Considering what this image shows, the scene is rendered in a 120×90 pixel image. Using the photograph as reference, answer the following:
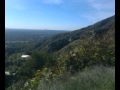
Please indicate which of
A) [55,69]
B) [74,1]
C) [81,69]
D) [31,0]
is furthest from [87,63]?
[31,0]

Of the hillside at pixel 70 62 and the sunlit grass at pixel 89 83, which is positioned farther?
the hillside at pixel 70 62

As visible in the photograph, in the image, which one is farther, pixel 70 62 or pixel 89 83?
pixel 70 62

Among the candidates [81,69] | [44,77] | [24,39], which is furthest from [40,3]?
[81,69]

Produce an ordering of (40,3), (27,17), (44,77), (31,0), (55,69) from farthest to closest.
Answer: (55,69), (44,77), (27,17), (40,3), (31,0)

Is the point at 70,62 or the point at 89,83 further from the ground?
the point at 70,62

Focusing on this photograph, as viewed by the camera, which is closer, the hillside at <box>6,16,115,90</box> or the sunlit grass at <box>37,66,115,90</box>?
the sunlit grass at <box>37,66,115,90</box>

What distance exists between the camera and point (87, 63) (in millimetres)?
4016

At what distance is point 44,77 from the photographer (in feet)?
11.3

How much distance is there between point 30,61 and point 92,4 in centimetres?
124

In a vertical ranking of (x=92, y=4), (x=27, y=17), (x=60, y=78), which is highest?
(x=92, y=4)

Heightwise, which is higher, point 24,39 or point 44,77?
point 24,39
